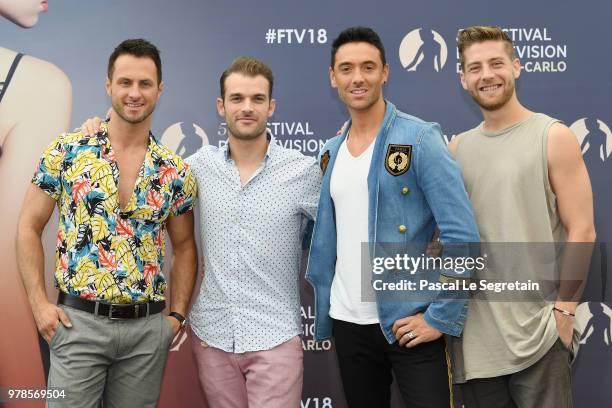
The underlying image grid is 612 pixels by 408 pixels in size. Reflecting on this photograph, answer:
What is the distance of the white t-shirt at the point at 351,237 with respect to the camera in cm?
228

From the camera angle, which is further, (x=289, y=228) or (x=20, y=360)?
(x=20, y=360)

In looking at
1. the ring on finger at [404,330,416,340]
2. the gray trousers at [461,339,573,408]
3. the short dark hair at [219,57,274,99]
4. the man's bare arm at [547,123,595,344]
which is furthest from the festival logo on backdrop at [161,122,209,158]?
the gray trousers at [461,339,573,408]

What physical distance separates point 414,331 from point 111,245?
3.89 feet

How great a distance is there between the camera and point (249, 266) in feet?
7.98

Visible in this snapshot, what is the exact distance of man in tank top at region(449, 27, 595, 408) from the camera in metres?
2.16

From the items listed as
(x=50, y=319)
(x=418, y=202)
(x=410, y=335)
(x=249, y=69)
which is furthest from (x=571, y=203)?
(x=50, y=319)

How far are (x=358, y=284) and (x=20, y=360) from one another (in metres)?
2.10

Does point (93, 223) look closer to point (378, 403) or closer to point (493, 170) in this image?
point (378, 403)

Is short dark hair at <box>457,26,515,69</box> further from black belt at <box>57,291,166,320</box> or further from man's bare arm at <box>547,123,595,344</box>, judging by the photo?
black belt at <box>57,291,166,320</box>

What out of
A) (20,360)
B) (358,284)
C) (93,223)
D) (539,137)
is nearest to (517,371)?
(358,284)

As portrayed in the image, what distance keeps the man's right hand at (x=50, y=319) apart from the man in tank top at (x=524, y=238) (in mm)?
1525

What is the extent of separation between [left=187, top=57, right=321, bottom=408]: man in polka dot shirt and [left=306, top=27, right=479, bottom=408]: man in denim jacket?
14cm

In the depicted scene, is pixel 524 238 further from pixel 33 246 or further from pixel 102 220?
pixel 33 246

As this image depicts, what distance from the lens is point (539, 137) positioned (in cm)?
221
